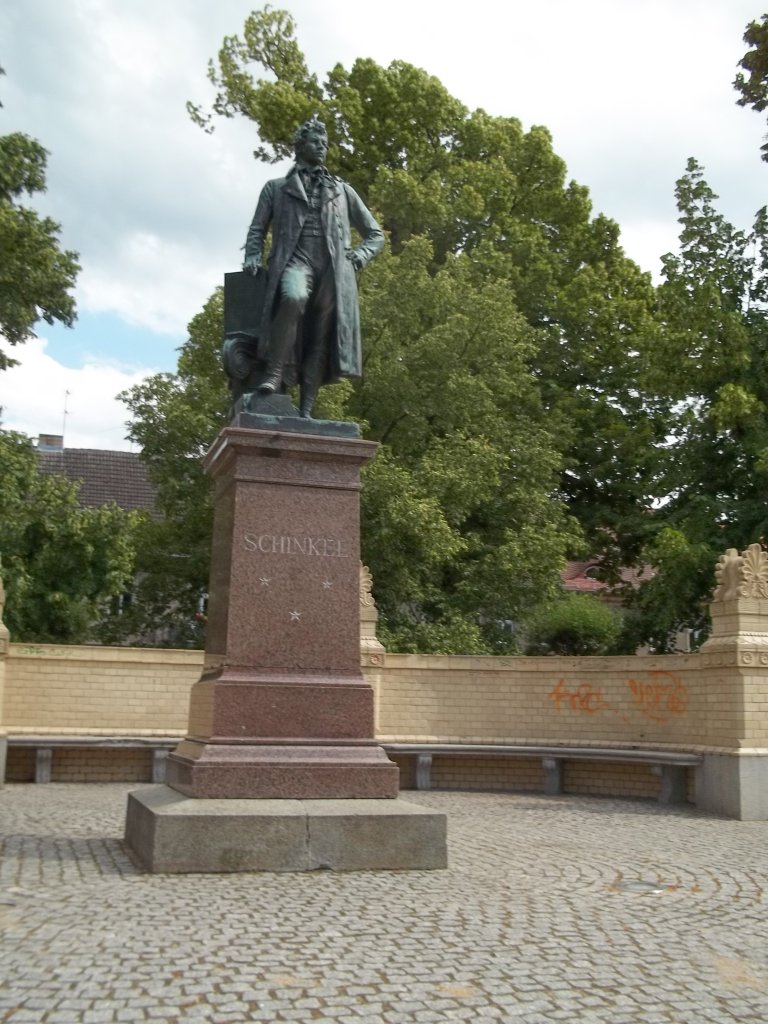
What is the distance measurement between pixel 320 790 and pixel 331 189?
434 centimetres

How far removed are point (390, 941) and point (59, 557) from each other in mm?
15319

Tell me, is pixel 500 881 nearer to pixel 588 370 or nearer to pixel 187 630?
pixel 187 630

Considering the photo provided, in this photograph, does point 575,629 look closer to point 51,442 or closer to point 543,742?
point 543,742

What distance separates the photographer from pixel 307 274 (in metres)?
8.04

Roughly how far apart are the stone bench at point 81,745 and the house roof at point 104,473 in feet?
66.2

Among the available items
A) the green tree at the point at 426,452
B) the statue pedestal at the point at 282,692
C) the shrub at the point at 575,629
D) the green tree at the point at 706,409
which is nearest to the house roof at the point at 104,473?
the green tree at the point at 426,452

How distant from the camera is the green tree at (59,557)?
60.6 ft

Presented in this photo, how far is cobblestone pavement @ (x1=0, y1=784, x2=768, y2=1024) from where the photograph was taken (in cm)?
407

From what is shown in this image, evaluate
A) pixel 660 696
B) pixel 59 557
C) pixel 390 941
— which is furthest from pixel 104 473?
pixel 390 941

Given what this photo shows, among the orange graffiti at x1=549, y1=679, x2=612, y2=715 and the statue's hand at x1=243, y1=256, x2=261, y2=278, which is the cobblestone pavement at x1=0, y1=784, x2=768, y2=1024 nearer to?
the statue's hand at x1=243, y1=256, x2=261, y2=278

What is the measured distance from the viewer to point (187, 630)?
22.3 meters

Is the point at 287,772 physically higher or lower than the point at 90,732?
higher

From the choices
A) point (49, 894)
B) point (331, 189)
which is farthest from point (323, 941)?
point (331, 189)

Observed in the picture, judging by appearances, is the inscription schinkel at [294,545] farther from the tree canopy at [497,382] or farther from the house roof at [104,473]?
the house roof at [104,473]
